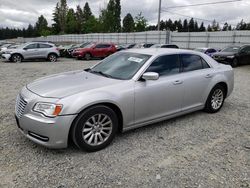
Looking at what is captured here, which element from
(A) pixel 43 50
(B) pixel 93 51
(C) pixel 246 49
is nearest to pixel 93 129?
(A) pixel 43 50

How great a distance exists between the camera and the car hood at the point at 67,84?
332cm

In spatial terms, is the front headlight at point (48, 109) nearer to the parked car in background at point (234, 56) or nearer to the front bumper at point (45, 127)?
the front bumper at point (45, 127)

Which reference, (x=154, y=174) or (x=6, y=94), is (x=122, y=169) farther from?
(x=6, y=94)

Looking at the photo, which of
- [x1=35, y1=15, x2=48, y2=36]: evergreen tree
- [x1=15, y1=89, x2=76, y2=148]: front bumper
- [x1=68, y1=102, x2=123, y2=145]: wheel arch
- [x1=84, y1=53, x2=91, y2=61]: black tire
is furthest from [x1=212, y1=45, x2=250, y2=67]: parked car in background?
[x1=35, y1=15, x2=48, y2=36]: evergreen tree

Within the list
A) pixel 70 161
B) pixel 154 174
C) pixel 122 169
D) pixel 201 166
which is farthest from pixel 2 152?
pixel 201 166

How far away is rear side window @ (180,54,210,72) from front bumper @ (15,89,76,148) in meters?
2.49

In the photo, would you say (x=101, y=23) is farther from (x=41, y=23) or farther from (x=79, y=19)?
(x=41, y=23)

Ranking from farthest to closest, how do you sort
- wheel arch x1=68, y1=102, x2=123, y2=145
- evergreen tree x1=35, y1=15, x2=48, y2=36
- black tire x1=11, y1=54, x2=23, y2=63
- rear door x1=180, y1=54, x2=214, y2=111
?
evergreen tree x1=35, y1=15, x2=48, y2=36, black tire x1=11, y1=54, x2=23, y2=63, rear door x1=180, y1=54, x2=214, y2=111, wheel arch x1=68, y1=102, x2=123, y2=145

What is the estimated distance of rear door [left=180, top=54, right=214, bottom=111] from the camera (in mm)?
4473

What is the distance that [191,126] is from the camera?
14.7 ft

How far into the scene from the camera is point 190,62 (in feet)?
15.5

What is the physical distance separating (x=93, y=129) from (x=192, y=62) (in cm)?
254

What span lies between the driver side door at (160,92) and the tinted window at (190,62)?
0.54ft

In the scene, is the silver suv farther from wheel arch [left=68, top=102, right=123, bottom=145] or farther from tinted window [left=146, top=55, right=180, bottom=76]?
wheel arch [left=68, top=102, right=123, bottom=145]
